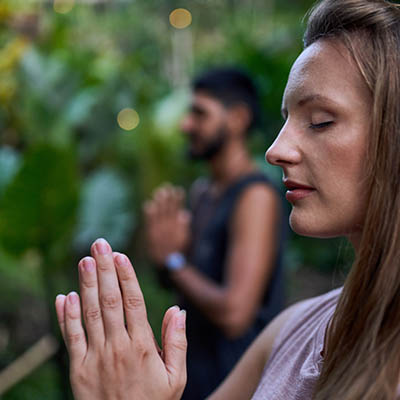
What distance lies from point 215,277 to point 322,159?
117cm

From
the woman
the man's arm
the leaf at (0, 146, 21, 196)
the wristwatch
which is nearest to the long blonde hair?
the woman

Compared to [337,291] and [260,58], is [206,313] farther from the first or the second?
[260,58]

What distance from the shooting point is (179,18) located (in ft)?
26.9

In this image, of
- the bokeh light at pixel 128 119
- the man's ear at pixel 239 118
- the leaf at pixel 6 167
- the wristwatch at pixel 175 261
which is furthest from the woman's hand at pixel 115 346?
the bokeh light at pixel 128 119

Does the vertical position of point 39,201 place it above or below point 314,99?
below

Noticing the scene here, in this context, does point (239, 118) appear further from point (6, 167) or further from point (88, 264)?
point (88, 264)

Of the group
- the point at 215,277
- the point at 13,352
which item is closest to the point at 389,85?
the point at 215,277

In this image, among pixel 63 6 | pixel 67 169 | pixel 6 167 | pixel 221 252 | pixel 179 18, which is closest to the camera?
pixel 221 252

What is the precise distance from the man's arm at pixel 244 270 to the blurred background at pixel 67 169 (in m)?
0.76

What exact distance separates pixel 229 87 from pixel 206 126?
0.66 ft

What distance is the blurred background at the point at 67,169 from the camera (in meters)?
2.20

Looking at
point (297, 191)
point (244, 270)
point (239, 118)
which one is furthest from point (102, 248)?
point (239, 118)

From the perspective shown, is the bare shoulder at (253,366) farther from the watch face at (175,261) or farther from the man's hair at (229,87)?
the man's hair at (229,87)

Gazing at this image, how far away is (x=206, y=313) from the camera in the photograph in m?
1.81
